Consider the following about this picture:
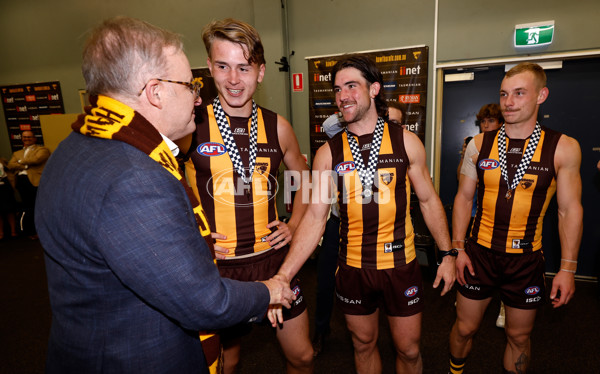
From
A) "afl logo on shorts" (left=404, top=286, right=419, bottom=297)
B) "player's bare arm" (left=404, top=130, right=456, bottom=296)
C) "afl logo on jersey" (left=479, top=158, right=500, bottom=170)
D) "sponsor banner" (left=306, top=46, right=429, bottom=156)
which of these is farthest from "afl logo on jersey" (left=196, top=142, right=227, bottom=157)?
"sponsor banner" (left=306, top=46, right=429, bottom=156)

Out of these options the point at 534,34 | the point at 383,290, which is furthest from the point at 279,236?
the point at 534,34

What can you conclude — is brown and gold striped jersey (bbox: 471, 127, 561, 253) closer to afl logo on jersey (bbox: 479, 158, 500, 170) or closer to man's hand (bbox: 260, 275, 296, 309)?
afl logo on jersey (bbox: 479, 158, 500, 170)

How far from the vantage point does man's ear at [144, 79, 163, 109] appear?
943 mm

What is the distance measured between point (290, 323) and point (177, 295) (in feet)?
3.41

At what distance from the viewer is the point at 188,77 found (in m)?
1.05

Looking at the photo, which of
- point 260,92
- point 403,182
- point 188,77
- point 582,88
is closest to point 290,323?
point 403,182

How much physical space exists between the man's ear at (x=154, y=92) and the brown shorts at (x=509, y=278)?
1979 mm

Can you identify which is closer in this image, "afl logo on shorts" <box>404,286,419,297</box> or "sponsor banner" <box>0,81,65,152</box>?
"afl logo on shorts" <box>404,286,419,297</box>

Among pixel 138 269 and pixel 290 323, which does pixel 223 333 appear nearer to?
pixel 290 323

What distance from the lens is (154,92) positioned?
3.16ft

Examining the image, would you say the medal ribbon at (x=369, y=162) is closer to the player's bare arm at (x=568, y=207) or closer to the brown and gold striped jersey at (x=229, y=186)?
the brown and gold striped jersey at (x=229, y=186)

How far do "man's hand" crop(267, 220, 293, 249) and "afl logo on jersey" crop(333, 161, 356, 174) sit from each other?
0.44 metres

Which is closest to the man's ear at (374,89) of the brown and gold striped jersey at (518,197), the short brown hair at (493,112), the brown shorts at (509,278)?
the brown and gold striped jersey at (518,197)

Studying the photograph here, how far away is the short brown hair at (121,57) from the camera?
2.96 feet
